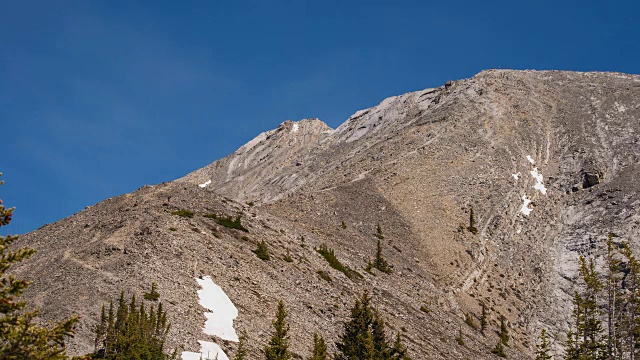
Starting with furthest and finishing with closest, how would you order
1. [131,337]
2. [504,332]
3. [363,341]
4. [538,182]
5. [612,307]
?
1. [538,182]
2. [504,332]
3. [612,307]
4. [363,341]
5. [131,337]

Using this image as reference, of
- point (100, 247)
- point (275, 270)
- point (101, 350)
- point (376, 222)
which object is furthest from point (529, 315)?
point (101, 350)

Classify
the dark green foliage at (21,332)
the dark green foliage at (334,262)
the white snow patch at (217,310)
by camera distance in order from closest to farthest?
1. the dark green foliage at (21,332)
2. the white snow patch at (217,310)
3. the dark green foliage at (334,262)

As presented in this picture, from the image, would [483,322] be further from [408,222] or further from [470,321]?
[408,222]

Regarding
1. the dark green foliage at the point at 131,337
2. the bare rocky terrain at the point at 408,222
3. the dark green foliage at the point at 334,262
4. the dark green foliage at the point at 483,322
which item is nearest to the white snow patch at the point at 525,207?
the bare rocky terrain at the point at 408,222

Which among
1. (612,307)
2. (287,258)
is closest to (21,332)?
(287,258)

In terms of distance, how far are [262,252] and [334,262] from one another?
10417 millimetres

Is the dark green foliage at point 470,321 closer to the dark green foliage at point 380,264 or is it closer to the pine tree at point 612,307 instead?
the dark green foliage at point 380,264

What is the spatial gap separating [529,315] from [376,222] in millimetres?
23348

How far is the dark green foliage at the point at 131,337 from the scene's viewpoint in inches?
1307

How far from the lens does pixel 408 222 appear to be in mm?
96938

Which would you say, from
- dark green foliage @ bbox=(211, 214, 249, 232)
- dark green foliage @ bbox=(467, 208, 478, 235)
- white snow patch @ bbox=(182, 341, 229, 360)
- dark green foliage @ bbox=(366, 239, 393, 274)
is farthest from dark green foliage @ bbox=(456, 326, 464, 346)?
dark green foliage @ bbox=(467, 208, 478, 235)

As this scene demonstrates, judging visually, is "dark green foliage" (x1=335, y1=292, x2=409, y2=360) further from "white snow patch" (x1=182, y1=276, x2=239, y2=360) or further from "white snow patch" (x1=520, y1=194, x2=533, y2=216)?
"white snow patch" (x1=520, y1=194, x2=533, y2=216)

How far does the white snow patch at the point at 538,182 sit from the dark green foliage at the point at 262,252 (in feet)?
236

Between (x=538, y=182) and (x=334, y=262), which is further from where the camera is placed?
(x=538, y=182)
